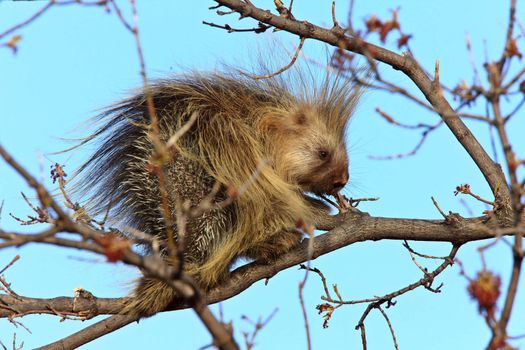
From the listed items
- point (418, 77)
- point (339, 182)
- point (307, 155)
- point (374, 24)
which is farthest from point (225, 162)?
point (374, 24)

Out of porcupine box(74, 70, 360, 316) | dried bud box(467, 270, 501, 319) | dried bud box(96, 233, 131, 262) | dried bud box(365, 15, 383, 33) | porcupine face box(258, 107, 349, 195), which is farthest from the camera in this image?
porcupine face box(258, 107, 349, 195)

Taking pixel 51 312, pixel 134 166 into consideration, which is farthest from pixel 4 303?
pixel 134 166

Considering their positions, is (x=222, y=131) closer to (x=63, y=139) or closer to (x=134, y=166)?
(x=134, y=166)

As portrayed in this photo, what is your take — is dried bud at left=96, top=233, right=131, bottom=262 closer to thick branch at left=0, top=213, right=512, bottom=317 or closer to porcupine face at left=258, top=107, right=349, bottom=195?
thick branch at left=0, top=213, right=512, bottom=317

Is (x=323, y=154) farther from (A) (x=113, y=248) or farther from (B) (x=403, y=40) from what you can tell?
(A) (x=113, y=248)

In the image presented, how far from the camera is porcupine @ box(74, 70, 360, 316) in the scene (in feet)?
10.8

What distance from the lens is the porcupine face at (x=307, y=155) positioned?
3941mm

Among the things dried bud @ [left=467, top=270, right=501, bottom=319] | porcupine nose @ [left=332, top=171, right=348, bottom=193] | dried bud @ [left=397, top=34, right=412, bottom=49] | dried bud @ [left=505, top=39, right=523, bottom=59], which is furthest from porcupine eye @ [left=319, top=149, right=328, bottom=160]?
dried bud @ [left=467, top=270, right=501, bottom=319]

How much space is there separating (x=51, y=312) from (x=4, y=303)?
0.65 ft

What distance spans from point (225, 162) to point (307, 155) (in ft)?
2.10

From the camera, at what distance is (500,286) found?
1.53 meters

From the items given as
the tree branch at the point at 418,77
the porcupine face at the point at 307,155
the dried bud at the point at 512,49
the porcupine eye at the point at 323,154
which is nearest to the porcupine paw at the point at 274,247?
the porcupine face at the point at 307,155

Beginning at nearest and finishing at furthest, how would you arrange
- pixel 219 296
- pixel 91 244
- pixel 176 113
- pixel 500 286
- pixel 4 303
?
pixel 91 244, pixel 500 286, pixel 4 303, pixel 219 296, pixel 176 113

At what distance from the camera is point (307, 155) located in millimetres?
3975
